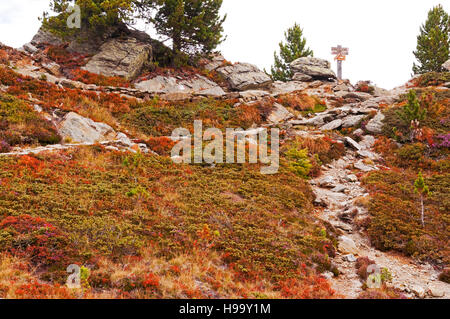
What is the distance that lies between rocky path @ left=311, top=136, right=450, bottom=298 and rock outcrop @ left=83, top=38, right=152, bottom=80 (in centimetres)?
2023

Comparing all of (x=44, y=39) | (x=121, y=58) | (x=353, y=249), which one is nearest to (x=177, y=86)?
(x=121, y=58)

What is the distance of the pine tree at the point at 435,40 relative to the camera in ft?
114

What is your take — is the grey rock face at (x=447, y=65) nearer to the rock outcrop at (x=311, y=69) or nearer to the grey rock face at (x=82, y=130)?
→ the rock outcrop at (x=311, y=69)

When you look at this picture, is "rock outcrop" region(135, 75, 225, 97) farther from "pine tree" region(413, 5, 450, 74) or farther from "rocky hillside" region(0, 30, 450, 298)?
"pine tree" region(413, 5, 450, 74)

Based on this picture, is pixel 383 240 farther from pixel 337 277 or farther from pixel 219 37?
pixel 219 37

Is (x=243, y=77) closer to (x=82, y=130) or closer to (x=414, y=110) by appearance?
(x=414, y=110)

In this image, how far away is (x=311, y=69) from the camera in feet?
120

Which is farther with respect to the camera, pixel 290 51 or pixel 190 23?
pixel 290 51

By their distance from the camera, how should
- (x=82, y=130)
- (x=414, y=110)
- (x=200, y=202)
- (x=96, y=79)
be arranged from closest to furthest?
(x=200, y=202), (x=82, y=130), (x=414, y=110), (x=96, y=79)

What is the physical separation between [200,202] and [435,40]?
40100 mm

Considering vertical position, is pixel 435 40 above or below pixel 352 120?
above

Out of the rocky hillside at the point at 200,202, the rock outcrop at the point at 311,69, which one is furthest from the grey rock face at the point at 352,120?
the rock outcrop at the point at 311,69

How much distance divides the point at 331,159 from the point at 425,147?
5.46 metres
